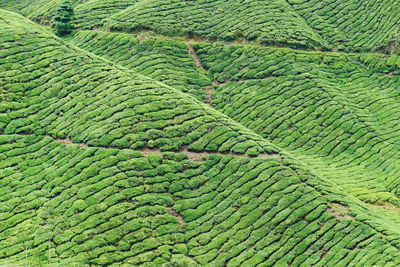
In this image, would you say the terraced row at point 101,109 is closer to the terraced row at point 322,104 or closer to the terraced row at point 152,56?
the terraced row at point 152,56

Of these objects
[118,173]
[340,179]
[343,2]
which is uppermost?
[343,2]

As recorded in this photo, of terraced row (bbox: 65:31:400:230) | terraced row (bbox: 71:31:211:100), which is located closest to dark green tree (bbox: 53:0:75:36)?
terraced row (bbox: 71:31:211:100)

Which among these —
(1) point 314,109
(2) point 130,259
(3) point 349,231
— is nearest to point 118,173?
(2) point 130,259

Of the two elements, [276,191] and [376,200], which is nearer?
[276,191]

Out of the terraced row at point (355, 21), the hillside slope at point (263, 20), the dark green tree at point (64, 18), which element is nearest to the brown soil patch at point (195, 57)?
the hillside slope at point (263, 20)

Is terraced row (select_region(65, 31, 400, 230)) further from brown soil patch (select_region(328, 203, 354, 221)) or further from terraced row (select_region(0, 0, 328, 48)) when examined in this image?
brown soil patch (select_region(328, 203, 354, 221))

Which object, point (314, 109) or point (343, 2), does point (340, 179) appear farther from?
point (343, 2)

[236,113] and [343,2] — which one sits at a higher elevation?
[343,2]
